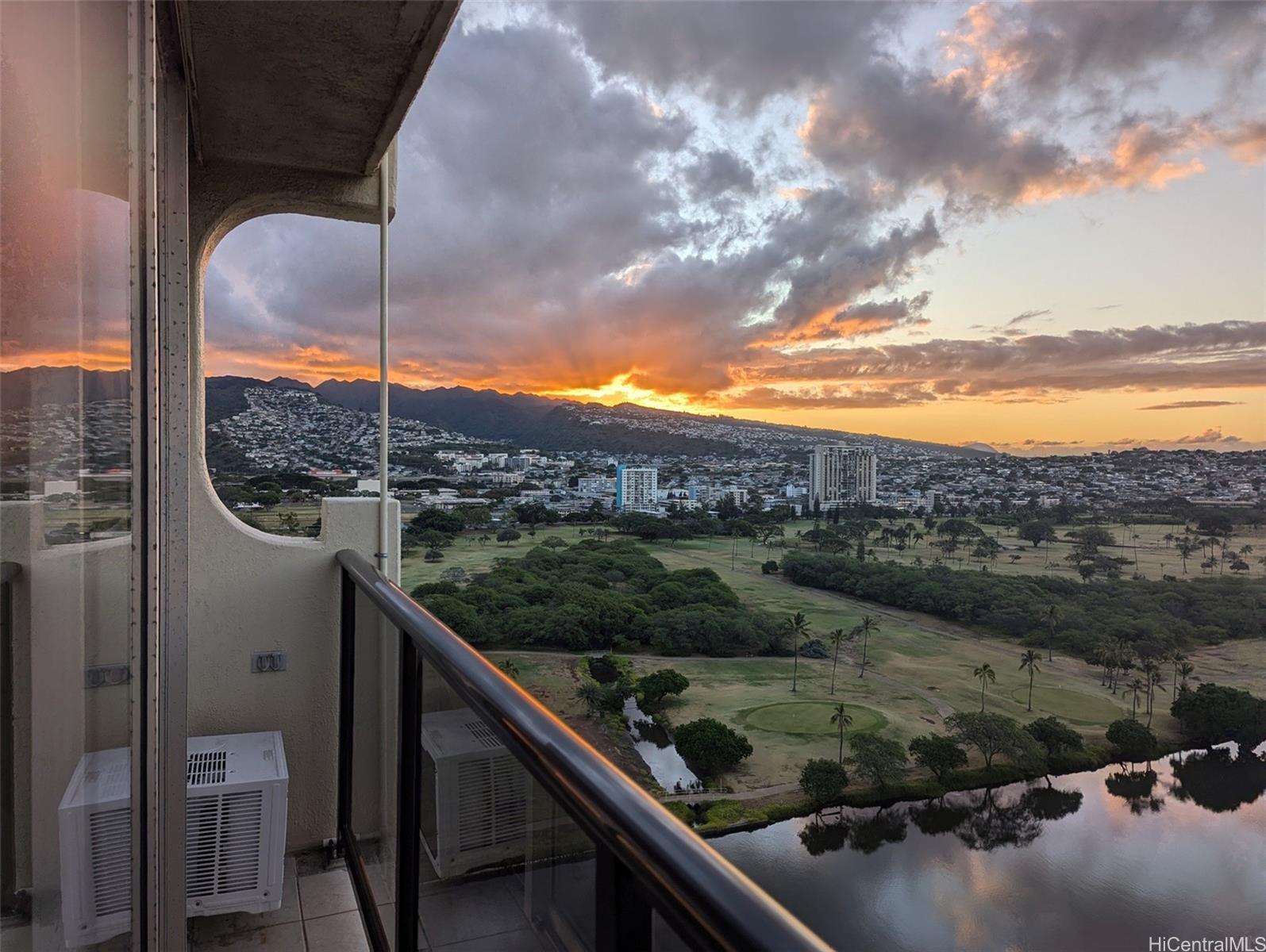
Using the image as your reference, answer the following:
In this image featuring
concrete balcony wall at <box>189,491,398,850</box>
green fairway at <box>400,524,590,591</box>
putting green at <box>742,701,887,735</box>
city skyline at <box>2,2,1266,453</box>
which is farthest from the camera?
city skyline at <box>2,2,1266,453</box>

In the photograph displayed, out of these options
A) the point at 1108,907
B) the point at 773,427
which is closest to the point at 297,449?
the point at 773,427

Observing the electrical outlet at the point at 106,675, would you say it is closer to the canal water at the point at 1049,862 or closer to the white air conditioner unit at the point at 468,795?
the white air conditioner unit at the point at 468,795

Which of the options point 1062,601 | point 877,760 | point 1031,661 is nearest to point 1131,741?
point 1031,661

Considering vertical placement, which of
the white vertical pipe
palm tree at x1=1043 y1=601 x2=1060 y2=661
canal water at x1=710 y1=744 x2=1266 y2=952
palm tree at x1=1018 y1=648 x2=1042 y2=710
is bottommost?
canal water at x1=710 y1=744 x2=1266 y2=952

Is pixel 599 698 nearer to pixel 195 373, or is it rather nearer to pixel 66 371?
pixel 195 373

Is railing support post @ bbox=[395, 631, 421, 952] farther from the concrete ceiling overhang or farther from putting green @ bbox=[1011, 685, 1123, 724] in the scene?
putting green @ bbox=[1011, 685, 1123, 724]

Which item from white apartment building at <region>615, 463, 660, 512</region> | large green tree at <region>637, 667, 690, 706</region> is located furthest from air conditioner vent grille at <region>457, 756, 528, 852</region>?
white apartment building at <region>615, 463, 660, 512</region>

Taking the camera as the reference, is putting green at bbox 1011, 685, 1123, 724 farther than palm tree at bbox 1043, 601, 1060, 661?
Yes
